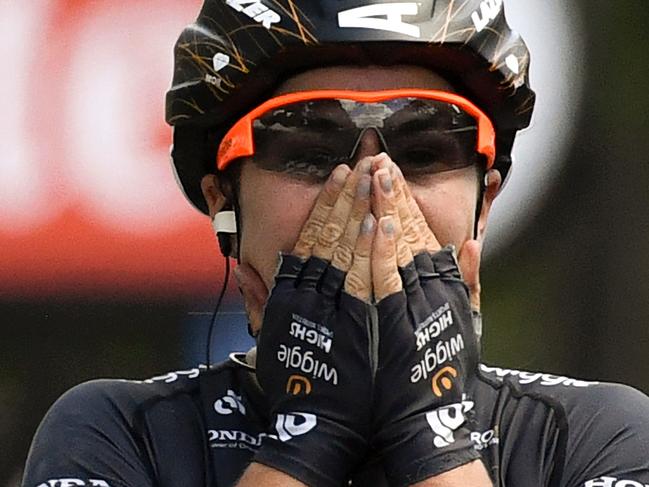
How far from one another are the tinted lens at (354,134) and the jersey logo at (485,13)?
0.59 ft

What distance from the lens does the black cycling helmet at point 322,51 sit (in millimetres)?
2219

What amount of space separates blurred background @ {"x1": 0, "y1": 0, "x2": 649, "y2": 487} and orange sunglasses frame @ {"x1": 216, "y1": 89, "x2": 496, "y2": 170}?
58.4 inches

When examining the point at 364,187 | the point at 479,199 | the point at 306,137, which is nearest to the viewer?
the point at 364,187

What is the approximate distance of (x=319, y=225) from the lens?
2.12 meters

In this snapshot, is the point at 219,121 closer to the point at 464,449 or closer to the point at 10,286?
the point at 464,449

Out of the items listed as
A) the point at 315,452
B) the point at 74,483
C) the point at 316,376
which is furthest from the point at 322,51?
the point at 74,483

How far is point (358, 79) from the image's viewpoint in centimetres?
222

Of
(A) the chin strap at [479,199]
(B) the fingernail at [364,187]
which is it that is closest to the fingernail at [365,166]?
(B) the fingernail at [364,187]

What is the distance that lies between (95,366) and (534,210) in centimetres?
129

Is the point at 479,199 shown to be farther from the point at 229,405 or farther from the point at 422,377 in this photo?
the point at 229,405

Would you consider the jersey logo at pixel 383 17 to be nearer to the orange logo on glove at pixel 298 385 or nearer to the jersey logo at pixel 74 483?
the orange logo on glove at pixel 298 385

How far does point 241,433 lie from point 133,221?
67.6 inches

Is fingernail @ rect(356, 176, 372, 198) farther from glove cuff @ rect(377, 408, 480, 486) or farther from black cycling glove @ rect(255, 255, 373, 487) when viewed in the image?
glove cuff @ rect(377, 408, 480, 486)

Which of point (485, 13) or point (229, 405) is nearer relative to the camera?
point (229, 405)
